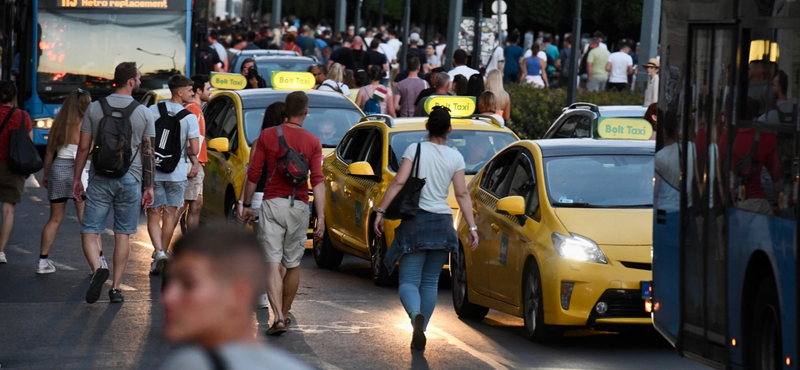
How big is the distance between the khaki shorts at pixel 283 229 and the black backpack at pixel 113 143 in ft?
4.59

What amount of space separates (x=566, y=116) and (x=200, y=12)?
9.52 meters

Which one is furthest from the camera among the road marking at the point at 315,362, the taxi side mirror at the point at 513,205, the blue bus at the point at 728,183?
the taxi side mirror at the point at 513,205

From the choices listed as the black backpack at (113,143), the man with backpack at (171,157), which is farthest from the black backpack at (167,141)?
the black backpack at (113,143)

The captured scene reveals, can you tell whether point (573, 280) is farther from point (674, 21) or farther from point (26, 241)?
point (26, 241)

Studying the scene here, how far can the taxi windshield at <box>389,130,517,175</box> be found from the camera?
13234 mm

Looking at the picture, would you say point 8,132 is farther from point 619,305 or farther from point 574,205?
point 619,305

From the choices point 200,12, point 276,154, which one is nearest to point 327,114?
point 276,154

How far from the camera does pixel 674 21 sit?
805cm

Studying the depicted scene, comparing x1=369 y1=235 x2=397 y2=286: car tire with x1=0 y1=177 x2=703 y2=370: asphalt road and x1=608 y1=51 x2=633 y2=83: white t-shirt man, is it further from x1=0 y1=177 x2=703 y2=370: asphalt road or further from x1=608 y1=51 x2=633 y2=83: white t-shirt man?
x1=608 y1=51 x2=633 y2=83: white t-shirt man

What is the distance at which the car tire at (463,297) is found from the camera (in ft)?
35.7

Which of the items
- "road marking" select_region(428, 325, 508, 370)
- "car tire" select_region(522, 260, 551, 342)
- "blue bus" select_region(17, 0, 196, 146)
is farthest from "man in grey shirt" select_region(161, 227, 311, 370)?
"blue bus" select_region(17, 0, 196, 146)

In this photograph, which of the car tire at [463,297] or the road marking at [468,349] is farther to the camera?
the car tire at [463,297]

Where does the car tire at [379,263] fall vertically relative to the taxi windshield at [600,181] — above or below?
below

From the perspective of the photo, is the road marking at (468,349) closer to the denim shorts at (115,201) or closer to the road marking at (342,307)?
the road marking at (342,307)
